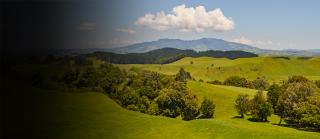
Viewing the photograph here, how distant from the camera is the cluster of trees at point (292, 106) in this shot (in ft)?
120

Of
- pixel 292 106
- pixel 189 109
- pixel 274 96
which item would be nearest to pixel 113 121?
pixel 189 109

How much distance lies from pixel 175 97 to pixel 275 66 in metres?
95.7

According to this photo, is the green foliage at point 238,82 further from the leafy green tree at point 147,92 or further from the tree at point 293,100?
the tree at point 293,100

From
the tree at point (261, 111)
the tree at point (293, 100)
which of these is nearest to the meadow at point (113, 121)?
the tree at point (261, 111)

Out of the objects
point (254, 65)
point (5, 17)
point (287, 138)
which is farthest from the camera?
point (254, 65)

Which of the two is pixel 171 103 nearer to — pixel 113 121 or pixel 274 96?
pixel 274 96

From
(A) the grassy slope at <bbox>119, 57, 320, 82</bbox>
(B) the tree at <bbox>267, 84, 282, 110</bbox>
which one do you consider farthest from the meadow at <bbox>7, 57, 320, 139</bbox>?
(A) the grassy slope at <bbox>119, 57, 320, 82</bbox>

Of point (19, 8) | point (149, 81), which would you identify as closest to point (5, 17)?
point (19, 8)

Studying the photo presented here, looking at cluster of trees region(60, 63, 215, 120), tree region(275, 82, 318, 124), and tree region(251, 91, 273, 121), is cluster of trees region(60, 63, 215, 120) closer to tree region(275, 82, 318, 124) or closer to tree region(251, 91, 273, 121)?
tree region(251, 91, 273, 121)

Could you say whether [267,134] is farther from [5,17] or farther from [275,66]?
[275,66]

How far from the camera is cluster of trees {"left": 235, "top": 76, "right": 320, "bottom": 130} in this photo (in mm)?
36594

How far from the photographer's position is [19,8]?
381 centimetres

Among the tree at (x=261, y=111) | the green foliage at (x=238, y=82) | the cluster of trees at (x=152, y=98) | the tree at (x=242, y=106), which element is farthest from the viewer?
the green foliage at (x=238, y=82)

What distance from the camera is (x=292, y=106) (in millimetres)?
40062
